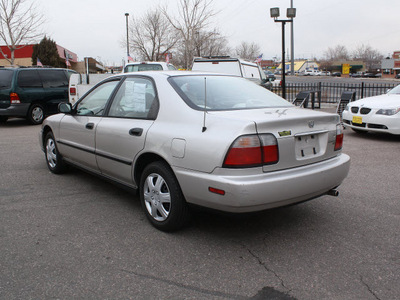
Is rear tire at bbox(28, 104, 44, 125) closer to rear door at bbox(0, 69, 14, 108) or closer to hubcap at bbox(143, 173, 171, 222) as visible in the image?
rear door at bbox(0, 69, 14, 108)

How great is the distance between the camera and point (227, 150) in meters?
2.90

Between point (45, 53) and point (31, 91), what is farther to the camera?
point (45, 53)

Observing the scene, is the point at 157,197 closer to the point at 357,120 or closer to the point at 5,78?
the point at 357,120

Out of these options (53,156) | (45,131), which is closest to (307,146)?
(53,156)

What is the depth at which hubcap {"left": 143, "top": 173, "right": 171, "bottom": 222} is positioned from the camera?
3.43m

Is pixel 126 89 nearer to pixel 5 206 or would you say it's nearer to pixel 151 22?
pixel 5 206

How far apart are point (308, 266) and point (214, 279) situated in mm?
748

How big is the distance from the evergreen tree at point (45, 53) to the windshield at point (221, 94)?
38.0 meters

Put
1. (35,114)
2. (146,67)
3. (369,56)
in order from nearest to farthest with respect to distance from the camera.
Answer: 1. (35,114)
2. (146,67)
3. (369,56)

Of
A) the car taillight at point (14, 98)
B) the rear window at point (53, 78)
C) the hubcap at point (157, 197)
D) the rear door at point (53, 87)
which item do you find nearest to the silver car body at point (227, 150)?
the hubcap at point (157, 197)

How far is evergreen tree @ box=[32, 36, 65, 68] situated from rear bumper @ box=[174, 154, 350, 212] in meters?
39.0

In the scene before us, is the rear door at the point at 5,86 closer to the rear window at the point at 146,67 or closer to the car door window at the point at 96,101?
the rear window at the point at 146,67

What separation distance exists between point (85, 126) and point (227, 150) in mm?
2285

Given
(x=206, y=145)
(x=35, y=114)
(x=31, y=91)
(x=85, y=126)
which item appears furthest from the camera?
(x=35, y=114)
